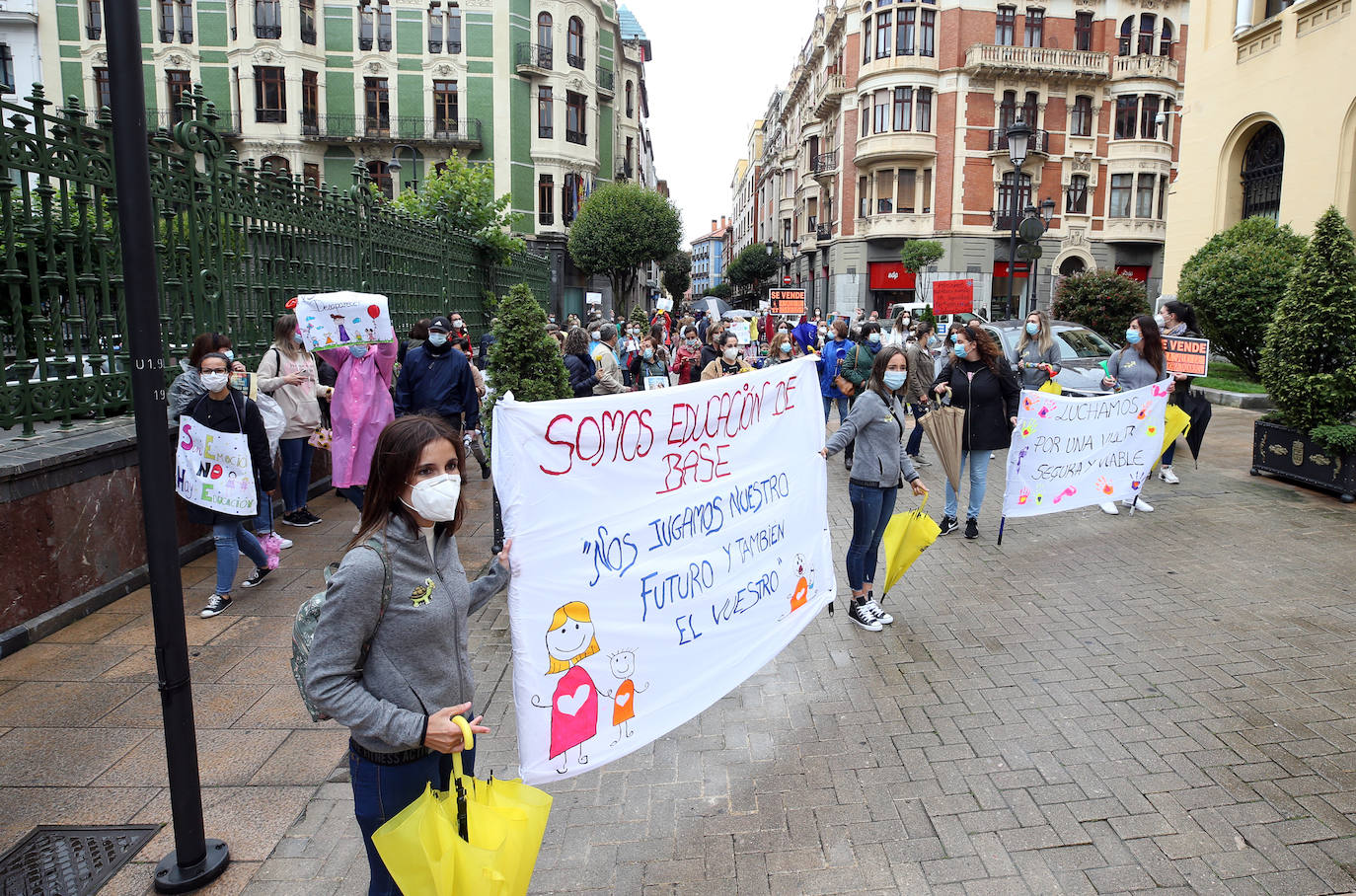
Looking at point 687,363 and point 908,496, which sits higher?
point 687,363

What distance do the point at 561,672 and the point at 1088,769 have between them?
8.78 feet

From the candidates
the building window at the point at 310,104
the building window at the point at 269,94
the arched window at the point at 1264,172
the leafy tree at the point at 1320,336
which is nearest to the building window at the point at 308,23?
the building window at the point at 310,104

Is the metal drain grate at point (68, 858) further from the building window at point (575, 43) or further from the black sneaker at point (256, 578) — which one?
the building window at point (575, 43)

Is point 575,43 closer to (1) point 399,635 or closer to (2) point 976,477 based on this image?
(2) point 976,477

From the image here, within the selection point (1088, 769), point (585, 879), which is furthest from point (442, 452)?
point (1088, 769)

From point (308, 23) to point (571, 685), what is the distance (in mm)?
44460

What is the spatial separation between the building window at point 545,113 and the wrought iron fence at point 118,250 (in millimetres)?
31154

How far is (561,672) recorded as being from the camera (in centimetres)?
315

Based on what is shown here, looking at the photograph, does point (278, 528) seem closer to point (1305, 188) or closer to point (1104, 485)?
point (1104, 485)

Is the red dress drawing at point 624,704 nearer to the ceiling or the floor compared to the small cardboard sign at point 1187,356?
nearer to the floor

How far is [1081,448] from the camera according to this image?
7.74m

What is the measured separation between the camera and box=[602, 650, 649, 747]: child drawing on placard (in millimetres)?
3385

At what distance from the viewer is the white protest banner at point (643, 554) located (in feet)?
10.1

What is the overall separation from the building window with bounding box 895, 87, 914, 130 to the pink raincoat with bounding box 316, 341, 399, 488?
39.6m
